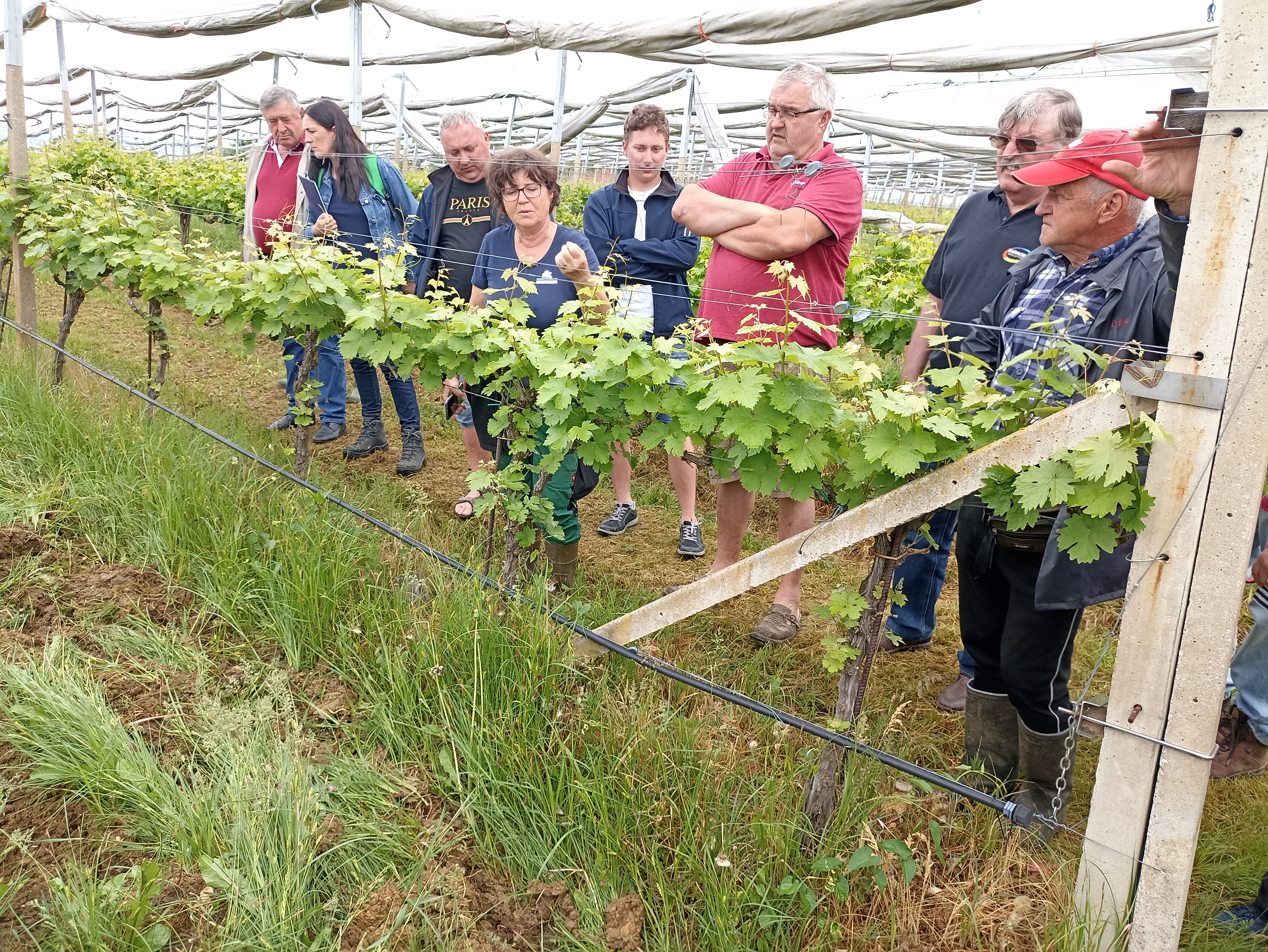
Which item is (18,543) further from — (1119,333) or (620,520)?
(1119,333)

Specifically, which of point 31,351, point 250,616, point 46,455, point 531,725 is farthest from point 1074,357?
point 31,351

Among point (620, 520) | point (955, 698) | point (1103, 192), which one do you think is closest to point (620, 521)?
point (620, 520)

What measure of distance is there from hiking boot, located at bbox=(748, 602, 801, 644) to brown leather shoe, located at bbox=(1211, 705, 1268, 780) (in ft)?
A: 4.55

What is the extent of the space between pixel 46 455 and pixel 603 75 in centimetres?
1203

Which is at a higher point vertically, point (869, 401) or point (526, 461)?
point (869, 401)

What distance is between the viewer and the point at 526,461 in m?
3.43

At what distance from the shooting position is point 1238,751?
8.94 feet

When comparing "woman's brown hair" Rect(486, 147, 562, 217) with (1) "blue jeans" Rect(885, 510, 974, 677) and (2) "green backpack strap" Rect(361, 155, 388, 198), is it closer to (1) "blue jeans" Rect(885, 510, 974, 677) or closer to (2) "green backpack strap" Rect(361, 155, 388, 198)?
(2) "green backpack strap" Rect(361, 155, 388, 198)

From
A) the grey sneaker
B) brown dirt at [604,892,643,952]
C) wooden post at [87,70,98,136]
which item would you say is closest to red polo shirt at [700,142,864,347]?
the grey sneaker

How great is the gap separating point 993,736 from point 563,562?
1.71 meters

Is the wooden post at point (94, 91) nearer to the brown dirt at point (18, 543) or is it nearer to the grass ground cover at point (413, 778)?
the brown dirt at point (18, 543)

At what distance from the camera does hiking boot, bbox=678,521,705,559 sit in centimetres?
427

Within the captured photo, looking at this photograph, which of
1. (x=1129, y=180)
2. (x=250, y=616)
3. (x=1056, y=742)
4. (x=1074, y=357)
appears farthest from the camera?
(x=250, y=616)

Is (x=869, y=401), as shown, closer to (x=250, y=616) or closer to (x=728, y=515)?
(x=728, y=515)
